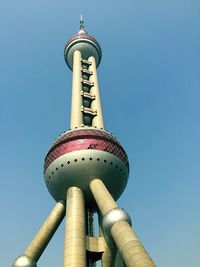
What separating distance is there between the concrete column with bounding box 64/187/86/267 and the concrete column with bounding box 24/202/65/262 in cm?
213

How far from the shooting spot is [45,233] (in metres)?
35.3

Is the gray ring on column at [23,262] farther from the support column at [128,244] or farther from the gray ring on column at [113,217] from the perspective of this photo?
the support column at [128,244]

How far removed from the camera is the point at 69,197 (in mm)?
37000

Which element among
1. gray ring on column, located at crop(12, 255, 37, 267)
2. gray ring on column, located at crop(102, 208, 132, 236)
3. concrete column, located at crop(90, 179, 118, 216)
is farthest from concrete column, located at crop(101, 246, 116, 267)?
gray ring on column, located at crop(12, 255, 37, 267)

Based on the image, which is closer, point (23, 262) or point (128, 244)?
point (128, 244)

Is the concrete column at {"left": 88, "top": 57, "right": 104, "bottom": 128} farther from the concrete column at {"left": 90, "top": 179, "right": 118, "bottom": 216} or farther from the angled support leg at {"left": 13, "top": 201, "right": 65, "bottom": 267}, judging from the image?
the angled support leg at {"left": 13, "top": 201, "right": 65, "bottom": 267}

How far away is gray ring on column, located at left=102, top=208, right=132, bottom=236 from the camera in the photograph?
29.0 meters

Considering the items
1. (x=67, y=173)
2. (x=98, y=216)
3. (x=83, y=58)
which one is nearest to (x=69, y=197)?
(x=67, y=173)

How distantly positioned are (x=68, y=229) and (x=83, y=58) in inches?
1419

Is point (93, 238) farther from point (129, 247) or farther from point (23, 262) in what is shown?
point (129, 247)

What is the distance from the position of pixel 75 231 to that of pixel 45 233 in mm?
3903

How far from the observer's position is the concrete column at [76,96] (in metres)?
46.1

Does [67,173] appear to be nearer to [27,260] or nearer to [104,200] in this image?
[104,200]

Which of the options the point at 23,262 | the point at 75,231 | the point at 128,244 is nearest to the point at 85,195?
the point at 75,231
